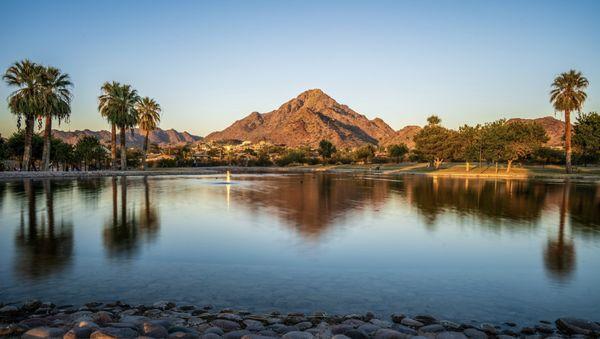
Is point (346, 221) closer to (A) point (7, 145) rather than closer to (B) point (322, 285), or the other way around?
(B) point (322, 285)

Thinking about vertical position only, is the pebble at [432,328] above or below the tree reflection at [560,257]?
above

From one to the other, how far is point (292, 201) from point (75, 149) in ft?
200

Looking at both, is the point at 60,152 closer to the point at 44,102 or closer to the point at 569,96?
the point at 44,102

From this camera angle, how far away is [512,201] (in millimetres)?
25625

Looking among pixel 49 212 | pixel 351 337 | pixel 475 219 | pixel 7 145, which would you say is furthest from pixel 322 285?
pixel 7 145

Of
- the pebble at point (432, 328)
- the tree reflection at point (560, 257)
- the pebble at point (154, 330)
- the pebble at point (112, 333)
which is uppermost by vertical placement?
the pebble at point (112, 333)

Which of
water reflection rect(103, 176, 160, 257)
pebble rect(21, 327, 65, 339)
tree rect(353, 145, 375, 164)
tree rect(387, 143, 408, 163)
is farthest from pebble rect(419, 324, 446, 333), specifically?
tree rect(387, 143, 408, 163)

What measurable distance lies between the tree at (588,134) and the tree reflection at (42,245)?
2563 inches

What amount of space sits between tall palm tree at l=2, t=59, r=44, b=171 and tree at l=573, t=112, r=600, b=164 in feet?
242

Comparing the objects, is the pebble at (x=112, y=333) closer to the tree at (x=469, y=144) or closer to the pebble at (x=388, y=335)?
the pebble at (x=388, y=335)

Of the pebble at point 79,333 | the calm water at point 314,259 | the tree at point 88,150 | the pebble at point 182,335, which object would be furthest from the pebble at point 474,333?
the tree at point 88,150

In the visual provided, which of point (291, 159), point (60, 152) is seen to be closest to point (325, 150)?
point (291, 159)

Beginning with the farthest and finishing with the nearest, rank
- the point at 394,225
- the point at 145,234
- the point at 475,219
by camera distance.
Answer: the point at 475,219 < the point at 394,225 < the point at 145,234

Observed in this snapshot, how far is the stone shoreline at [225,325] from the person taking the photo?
5.36m
